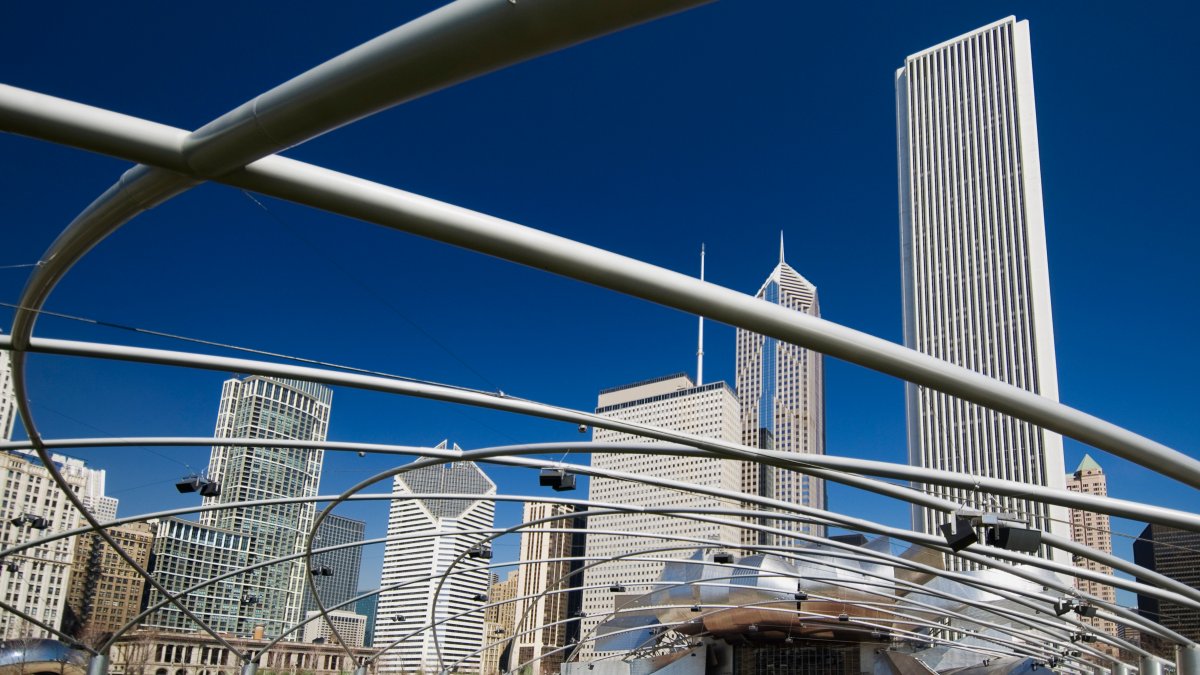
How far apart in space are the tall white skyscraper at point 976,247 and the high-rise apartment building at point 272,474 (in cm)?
8600

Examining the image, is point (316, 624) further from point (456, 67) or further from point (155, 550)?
point (456, 67)

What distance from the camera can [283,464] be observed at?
68.2 m

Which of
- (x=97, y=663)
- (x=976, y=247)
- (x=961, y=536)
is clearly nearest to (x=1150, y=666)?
(x=961, y=536)

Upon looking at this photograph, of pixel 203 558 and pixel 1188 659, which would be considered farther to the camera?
pixel 203 558

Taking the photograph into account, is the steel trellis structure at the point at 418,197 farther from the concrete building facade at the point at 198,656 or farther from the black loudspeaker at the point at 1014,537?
the concrete building facade at the point at 198,656

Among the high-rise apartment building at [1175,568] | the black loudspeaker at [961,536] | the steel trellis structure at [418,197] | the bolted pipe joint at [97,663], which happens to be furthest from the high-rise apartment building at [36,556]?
the high-rise apartment building at [1175,568]

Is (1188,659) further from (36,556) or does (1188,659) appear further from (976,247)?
(976,247)

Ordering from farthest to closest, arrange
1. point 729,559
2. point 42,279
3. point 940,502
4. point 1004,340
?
1. point 1004,340
2. point 729,559
3. point 940,502
4. point 42,279

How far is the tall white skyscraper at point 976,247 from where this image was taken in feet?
447

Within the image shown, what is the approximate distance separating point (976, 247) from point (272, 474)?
119081 millimetres

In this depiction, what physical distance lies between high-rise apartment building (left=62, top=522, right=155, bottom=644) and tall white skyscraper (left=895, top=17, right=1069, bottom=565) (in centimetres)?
10046

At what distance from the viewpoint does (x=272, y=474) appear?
6694 cm

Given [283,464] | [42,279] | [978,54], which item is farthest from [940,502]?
[978,54]

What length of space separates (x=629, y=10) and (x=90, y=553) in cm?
8306
